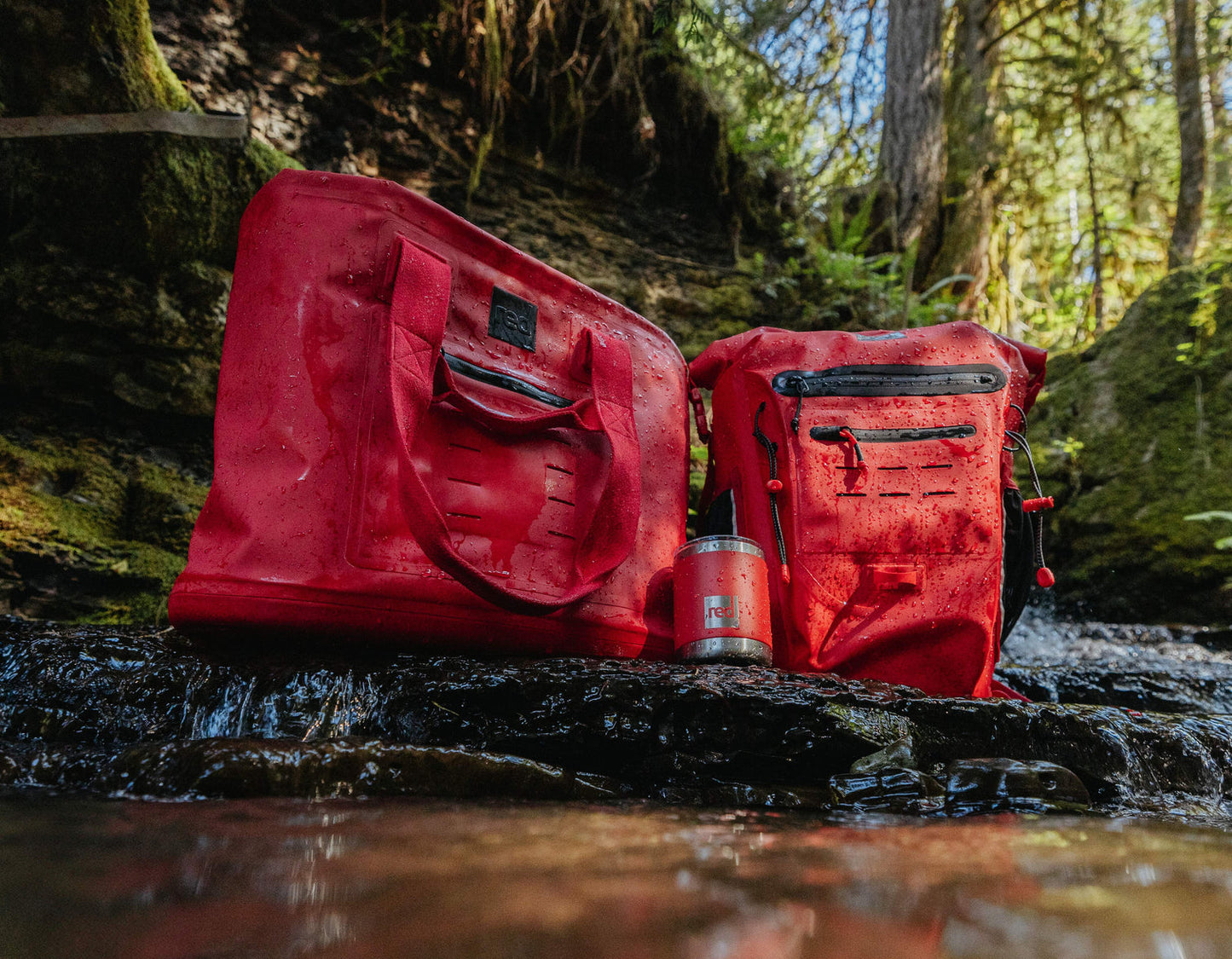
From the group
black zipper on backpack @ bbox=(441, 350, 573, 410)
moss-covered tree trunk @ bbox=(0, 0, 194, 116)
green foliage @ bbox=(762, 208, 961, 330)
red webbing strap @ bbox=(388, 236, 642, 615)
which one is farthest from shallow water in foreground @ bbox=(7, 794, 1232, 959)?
green foliage @ bbox=(762, 208, 961, 330)

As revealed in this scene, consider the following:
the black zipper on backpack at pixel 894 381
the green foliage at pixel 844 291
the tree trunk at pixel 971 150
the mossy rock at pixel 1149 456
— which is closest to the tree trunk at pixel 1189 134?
the tree trunk at pixel 971 150

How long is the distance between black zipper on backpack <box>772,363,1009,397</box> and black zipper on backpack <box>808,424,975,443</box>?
11cm

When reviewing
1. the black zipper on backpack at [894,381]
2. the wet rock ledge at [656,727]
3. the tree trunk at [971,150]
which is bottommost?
the wet rock ledge at [656,727]

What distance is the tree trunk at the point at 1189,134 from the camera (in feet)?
20.6

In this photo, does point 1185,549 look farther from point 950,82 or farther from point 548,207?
point 950,82

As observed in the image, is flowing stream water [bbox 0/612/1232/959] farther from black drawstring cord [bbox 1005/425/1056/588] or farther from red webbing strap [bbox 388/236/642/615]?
black drawstring cord [bbox 1005/425/1056/588]

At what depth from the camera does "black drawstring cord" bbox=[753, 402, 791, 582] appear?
6.83ft

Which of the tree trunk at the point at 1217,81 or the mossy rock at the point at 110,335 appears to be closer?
the mossy rock at the point at 110,335

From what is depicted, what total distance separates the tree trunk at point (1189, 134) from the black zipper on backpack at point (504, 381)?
6676 mm

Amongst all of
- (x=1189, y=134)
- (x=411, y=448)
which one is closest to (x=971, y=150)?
(x=1189, y=134)

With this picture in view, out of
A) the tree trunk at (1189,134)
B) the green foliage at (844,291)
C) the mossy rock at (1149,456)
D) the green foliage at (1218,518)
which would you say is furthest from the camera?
the tree trunk at (1189,134)

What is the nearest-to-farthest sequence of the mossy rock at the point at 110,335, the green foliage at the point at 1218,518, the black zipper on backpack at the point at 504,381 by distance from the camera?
the black zipper on backpack at the point at 504,381 → the mossy rock at the point at 110,335 → the green foliage at the point at 1218,518

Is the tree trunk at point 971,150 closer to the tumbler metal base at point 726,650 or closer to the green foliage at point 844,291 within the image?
the green foliage at point 844,291

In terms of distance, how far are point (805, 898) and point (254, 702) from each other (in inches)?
46.4
